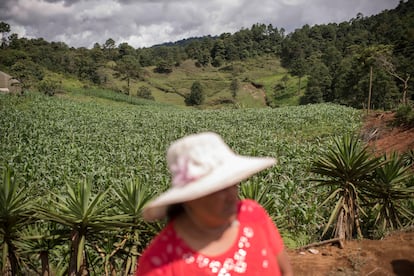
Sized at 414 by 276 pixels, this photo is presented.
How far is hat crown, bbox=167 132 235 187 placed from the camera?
4.80 feet

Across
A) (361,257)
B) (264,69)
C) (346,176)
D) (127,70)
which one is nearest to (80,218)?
(361,257)

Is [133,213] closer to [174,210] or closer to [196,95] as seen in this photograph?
[174,210]

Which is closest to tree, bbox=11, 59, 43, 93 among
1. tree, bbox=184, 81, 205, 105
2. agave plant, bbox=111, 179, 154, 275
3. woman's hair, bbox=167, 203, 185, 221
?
tree, bbox=184, 81, 205, 105

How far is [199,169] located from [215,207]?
0.19 m

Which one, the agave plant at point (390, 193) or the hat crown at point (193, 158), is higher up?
the hat crown at point (193, 158)

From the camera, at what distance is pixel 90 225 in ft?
13.8

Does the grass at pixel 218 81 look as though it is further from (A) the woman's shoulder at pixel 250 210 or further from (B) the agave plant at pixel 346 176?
(A) the woman's shoulder at pixel 250 210

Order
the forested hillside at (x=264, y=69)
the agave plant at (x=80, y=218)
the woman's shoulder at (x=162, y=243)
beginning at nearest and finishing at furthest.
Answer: the woman's shoulder at (x=162, y=243), the agave plant at (x=80, y=218), the forested hillside at (x=264, y=69)

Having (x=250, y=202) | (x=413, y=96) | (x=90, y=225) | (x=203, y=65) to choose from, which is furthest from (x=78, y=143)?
(x=203, y=65)

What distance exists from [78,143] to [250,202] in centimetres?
1892

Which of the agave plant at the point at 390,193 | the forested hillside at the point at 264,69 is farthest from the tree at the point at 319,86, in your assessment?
the agave plant at the point at 390,193

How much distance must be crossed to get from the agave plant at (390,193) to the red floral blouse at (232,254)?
5099 mm

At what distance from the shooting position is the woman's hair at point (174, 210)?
163cm

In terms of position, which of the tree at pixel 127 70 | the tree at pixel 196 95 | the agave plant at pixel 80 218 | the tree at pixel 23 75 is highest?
the tree at pixel 127 70
